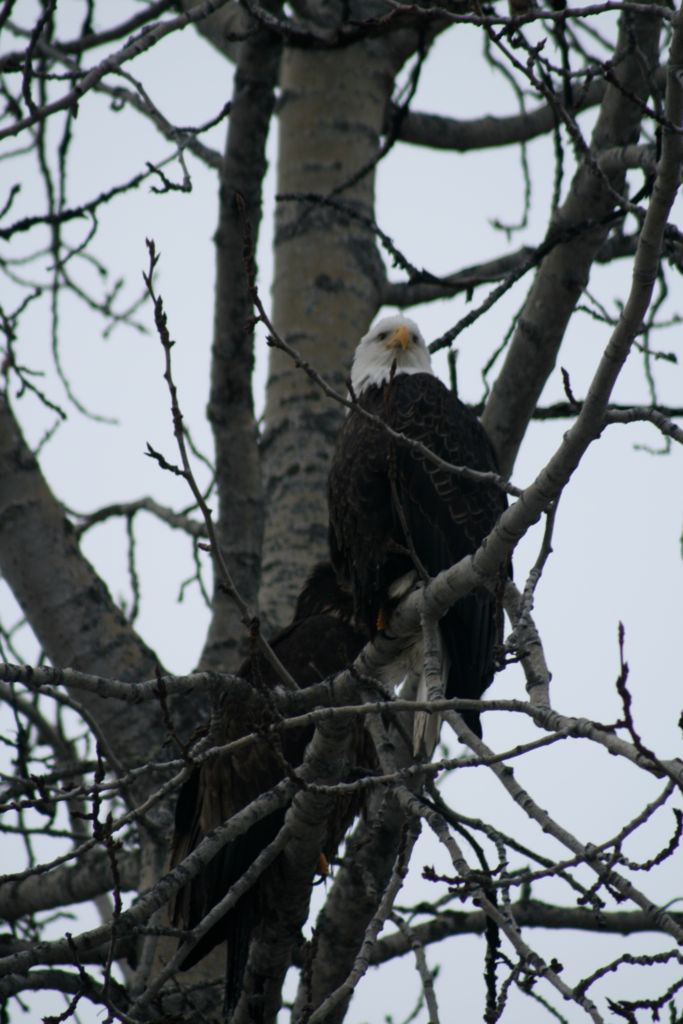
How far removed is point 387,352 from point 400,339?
95 mm

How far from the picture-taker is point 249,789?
424 centimetres

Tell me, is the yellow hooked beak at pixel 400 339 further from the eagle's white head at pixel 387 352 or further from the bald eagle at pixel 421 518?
the bald eagle at pixel 421 518

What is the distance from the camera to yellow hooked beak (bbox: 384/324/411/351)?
15.0ft

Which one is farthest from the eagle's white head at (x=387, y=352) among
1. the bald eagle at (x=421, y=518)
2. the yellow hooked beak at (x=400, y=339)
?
the bald eagle at (x=421, y=518)

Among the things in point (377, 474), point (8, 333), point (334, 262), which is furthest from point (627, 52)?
point (8, 333)

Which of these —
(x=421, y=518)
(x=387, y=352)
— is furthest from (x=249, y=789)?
(x=387, y=352)

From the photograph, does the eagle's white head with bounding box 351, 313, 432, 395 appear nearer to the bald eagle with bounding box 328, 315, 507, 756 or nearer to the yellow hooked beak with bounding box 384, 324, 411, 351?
the yellow hooked beak with bounding box 384, 324, 411, 351

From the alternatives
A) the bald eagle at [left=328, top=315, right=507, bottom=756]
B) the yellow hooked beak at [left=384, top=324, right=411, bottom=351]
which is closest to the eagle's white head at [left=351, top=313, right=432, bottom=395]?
the yellow hooked beak at [left=384, top=324, right=411, bottom=351]

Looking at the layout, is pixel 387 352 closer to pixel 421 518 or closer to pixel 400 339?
pixel 400 339

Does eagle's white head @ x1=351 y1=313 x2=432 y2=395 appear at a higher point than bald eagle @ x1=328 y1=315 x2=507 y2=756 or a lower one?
higher

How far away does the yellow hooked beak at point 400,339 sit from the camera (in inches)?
180

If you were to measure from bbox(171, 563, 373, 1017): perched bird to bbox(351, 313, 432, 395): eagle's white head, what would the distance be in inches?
28.1

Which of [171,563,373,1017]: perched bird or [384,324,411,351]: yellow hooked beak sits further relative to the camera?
[384,324,411,351]: yellow hooked beak

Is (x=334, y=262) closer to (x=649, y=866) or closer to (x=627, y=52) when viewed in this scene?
(x=627, y=52)
